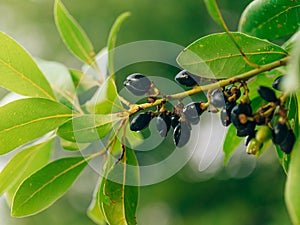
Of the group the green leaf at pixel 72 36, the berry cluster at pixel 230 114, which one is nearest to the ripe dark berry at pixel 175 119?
the berry cluster at pixel 230 114

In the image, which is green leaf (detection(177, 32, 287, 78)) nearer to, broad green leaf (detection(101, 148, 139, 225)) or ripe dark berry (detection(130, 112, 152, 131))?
ripe dark berry (detection(130, 112, 152, 131))

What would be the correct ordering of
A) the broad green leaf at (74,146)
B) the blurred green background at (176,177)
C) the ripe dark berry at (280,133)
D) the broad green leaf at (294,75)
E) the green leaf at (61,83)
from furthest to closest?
the blurred green background at (176,177)
the green leaf at (61,83)
the broad green leaf at (74,146)
the ripe dark berry at (280,133)
the broad green leaf at (294,75)

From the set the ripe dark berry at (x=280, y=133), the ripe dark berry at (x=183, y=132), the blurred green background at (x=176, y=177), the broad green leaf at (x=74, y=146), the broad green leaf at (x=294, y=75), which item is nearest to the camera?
the broad green leaf at (x=294, y=75)

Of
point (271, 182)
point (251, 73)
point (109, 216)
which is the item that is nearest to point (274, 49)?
point (251, 73)

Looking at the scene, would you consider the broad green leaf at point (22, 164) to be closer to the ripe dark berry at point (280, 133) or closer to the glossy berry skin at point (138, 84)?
the glossy berry skin at point (138, 84)

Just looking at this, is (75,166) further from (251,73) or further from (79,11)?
(79,11)

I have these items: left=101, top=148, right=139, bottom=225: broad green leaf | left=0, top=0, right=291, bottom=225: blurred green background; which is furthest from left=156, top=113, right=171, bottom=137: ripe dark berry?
left=0, top=0, right=291, bottom=225: blurred green background
